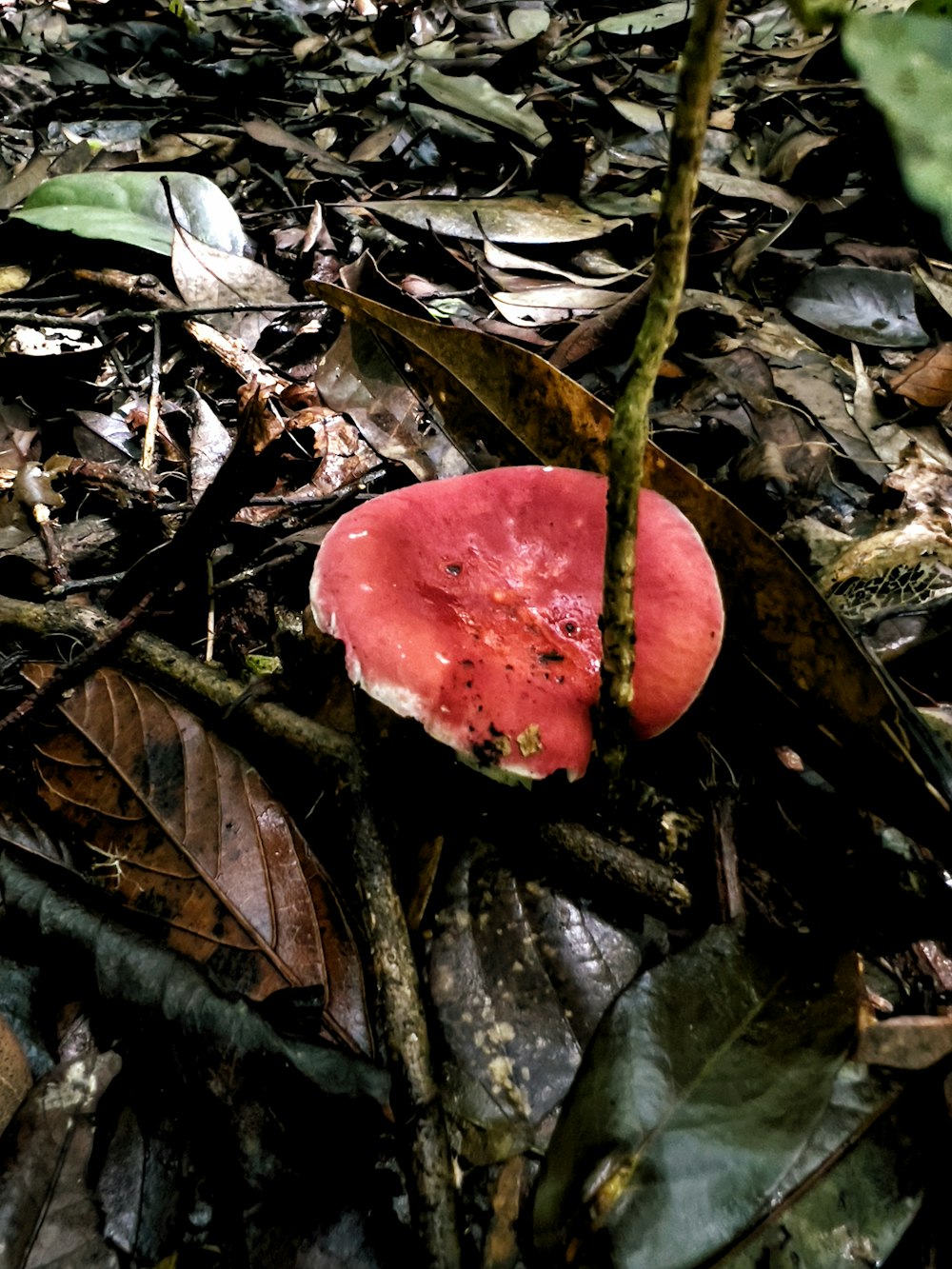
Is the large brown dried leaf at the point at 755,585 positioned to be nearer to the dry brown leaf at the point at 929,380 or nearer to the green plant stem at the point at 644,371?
the green plant stem at the point at 644,371

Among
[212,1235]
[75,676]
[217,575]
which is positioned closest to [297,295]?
[217,575]

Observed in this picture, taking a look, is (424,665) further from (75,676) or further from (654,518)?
(75,676)

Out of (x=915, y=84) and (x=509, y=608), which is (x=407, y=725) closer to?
A: (x=509, y=608)

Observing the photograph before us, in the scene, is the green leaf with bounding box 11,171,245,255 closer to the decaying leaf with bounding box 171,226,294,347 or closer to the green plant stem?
the decaying leaf with bounding box 171,226,294,347

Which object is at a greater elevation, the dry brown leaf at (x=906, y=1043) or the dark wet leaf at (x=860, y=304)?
the dark wet leaf at (x=860, y=304)

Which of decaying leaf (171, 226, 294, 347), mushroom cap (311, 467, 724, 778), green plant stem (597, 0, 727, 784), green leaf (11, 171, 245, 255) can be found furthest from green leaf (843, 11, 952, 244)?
green leaf (11, 171, 245, 255)

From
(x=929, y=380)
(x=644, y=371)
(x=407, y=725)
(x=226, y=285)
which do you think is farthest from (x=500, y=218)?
(x=644, y=371)

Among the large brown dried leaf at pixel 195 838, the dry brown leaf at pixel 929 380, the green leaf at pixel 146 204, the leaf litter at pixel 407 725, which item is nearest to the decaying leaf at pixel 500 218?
the leaf litter at pixel 407 725
